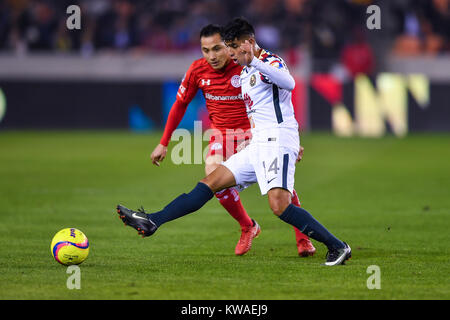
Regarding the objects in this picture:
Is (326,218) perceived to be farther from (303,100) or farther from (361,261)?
(303,100)

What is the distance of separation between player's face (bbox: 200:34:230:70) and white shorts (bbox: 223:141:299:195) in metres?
1.13

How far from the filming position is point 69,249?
6883 mm

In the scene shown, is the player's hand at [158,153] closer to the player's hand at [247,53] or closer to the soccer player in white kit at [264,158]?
the soccer player in white kit at [264,158]

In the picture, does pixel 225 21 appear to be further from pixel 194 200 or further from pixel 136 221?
pixel 136 221

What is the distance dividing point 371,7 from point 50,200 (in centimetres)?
1290

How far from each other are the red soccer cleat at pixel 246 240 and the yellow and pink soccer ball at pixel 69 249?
4.74 ft

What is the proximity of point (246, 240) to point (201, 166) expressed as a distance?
9.20 m

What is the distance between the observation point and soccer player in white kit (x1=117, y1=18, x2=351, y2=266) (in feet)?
22.0

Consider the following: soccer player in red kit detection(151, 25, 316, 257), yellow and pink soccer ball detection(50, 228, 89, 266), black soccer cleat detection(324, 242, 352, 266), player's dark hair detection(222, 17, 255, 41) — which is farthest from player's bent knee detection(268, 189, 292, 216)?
yellow and pink soccer ball detection(50, 228, 89, 266)

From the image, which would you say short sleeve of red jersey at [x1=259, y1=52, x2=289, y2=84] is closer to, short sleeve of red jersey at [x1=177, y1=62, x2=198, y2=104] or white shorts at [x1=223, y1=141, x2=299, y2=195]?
white shorts at [x1=223, y1=141, x2=299, y2=195]

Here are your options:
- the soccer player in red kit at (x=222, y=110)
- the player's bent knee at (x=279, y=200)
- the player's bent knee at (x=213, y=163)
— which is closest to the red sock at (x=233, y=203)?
the soccer player in red kit at (x=222, y=110)

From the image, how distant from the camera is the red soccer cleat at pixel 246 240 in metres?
7.71

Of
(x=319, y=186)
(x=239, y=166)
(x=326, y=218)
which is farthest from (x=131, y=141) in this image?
(x=239, y=166)
